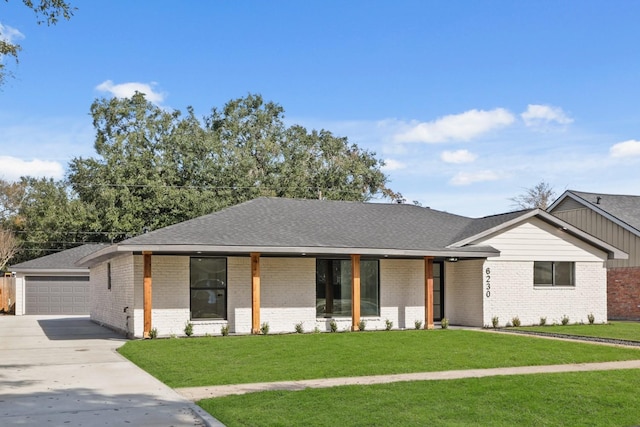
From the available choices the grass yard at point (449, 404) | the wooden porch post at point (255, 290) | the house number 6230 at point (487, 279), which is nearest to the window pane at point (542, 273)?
the house number 6230 at point (487, 279)

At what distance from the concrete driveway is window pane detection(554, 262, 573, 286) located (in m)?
15.5

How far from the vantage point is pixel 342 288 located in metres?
23.0

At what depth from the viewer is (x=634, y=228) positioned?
31.0 metres

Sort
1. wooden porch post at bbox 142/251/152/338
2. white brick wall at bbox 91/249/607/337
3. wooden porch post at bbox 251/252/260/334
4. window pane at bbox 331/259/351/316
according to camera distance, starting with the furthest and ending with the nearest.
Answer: window pane at bbox 331/259/351/316
white brick wall at bbox 91/249/607/337
wooden porch post at bbox 251/252/260/334
wooden porch post at bbox 142/251/152/338

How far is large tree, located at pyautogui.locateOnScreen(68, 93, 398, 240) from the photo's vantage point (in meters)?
46.0

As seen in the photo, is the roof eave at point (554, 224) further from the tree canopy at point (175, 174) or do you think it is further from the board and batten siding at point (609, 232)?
the tree canopy at point (175, 174)

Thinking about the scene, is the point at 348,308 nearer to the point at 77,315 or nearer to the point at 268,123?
the point at 77,315

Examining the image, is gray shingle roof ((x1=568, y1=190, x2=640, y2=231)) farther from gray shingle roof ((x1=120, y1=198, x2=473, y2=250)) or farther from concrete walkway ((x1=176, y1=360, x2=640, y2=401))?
concrete walkway ((x1=176, y1=360, x2=640, y2=401))

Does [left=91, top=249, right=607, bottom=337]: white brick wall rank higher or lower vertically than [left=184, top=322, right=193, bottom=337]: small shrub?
higher

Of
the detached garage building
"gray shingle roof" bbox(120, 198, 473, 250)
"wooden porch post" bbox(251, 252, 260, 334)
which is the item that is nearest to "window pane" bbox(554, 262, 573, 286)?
"gray shingle roof" bbox(120, 198, 473, 250)

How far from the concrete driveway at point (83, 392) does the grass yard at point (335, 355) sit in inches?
27.1

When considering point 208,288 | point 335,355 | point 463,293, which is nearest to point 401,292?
point 463,293

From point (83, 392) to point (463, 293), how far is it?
16.4m

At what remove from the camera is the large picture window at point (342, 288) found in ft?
74.5
